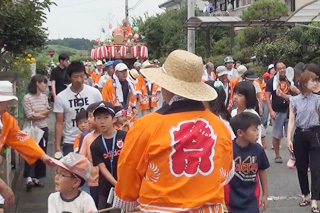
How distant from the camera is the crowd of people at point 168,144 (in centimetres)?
374

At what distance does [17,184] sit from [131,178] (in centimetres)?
648

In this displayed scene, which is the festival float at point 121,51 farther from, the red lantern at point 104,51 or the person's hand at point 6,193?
the person's hand at point 6,193

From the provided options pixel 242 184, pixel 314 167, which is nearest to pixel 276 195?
pixel 314 167

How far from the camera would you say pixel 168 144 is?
12.1 ft

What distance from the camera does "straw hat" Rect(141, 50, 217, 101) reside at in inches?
151

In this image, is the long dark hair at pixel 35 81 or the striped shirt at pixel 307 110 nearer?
the striped shirt at pixel 307 110

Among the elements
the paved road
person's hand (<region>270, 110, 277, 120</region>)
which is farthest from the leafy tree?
the paved road

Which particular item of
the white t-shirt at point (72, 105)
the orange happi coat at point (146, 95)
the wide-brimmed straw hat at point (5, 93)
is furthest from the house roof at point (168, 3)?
the wide-brimmed straw hat at point (5, 93)

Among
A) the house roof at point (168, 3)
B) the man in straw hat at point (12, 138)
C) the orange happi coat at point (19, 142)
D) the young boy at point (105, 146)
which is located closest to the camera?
the man in straw hat at point (12, 138)

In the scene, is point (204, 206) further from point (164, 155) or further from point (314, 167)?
point (314, 167)

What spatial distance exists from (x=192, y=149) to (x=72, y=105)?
4.12m

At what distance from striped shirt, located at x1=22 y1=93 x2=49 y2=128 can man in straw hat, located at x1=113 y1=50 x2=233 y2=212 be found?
586cm

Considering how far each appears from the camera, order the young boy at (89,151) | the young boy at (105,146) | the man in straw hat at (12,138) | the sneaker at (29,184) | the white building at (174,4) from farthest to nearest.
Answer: the white building at (174,4) → the sneaker at (29,184) → the young boy at (89,151) → the young boy at (105,146) → the man in straw hat at (12,138)

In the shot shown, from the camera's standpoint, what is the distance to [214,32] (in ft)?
143
